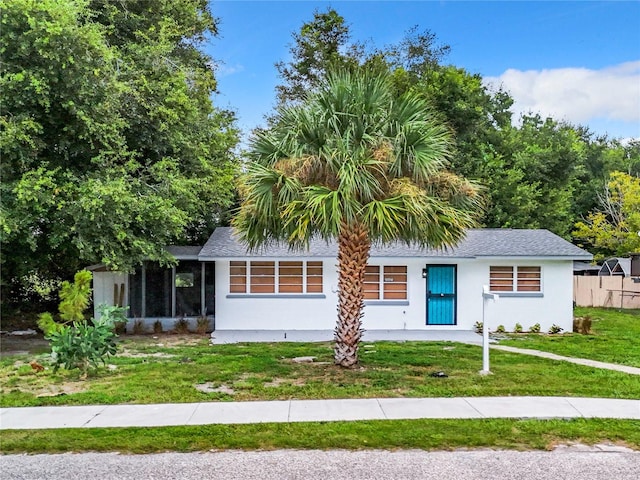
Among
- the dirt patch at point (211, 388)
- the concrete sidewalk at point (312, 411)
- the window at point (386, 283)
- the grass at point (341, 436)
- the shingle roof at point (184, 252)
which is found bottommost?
the dirt patch at point (211, 388)

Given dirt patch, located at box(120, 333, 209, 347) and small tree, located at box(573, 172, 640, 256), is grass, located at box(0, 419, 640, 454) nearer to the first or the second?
dirt patch, located at box(120, 333, 209, 347)

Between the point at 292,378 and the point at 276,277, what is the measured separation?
22.6ft

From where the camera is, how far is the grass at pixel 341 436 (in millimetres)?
5371

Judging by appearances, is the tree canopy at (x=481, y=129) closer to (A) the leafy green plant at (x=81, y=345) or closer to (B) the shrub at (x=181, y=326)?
(B) the shrub at (x=181, y=326)

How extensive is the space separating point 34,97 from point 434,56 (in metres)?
24.4

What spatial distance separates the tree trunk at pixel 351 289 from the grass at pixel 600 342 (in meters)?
5.32

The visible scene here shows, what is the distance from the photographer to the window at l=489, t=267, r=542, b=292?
1566 centimetres

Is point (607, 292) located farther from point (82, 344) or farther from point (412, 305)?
point (82, 344)

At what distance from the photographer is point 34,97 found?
11.2 meters

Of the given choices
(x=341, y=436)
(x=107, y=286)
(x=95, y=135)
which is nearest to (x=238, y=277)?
(x=107, y=286)

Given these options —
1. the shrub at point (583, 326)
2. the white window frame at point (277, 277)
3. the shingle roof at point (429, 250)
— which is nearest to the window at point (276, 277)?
the white window frame at point (277, 277)

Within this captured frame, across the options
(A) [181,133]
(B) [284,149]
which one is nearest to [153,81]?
(A) [181,133]

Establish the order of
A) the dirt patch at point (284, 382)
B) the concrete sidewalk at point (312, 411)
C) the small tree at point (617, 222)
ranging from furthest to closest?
the small tree at point (617, 222), the dirt patch at point (284, 382), the concrete sidewalk at point (312, 411)

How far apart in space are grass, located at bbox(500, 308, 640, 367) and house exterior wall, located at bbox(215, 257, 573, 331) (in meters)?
0.98
